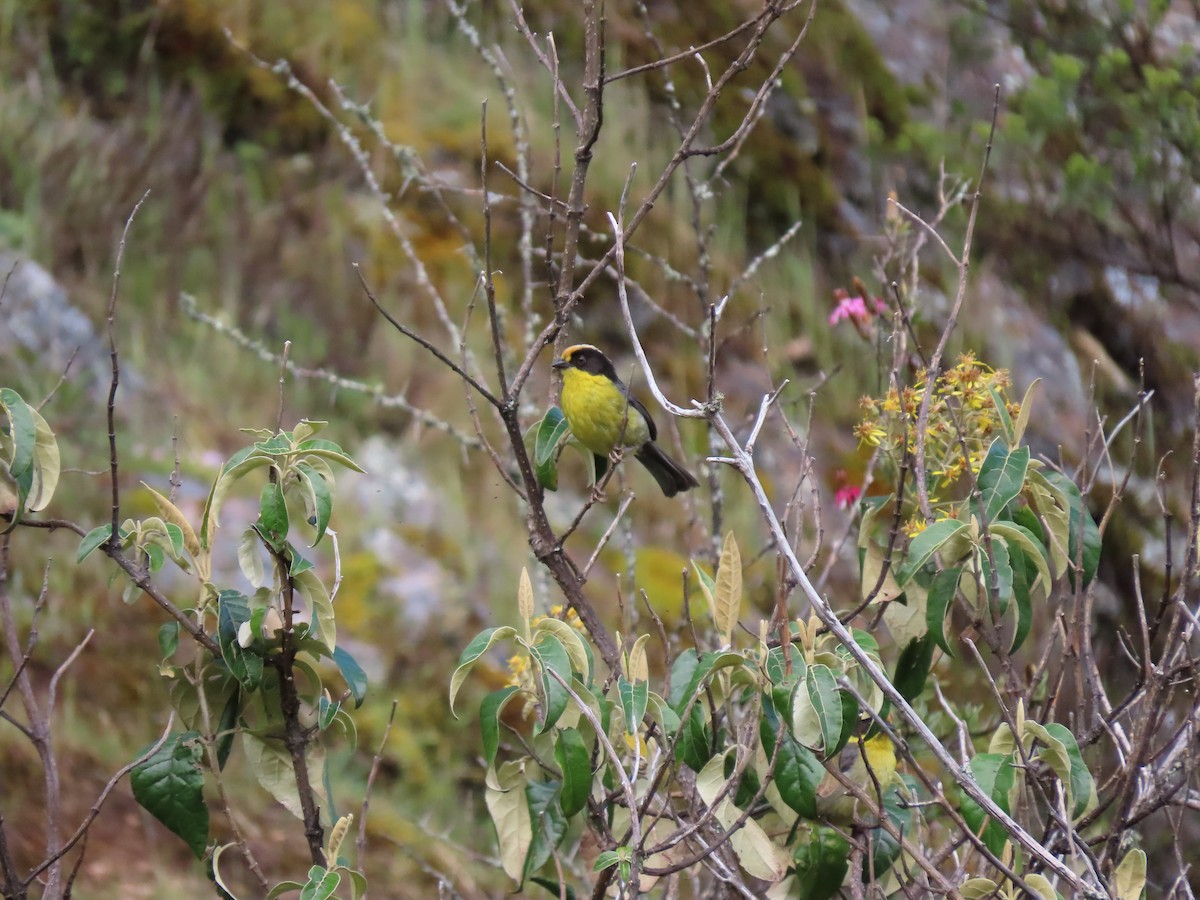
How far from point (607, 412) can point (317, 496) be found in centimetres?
200

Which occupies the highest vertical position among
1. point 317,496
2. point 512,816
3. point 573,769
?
point 317,496

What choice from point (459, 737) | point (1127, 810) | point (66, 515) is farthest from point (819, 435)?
point (1127, 810)

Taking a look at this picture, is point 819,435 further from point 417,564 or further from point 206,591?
point 206,591

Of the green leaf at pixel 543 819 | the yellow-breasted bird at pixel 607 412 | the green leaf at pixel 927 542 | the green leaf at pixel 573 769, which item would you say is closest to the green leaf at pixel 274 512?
the green leaf at pixel 573 769

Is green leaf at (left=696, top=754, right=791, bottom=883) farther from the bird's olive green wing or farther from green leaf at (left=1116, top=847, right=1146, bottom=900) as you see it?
the bird's olive green wing

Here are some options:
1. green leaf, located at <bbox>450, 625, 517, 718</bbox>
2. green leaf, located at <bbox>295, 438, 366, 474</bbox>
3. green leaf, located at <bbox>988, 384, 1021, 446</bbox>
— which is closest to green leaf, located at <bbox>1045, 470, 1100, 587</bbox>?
green leaf, located at <bbox>988, 384, 1021, 446</bbox>

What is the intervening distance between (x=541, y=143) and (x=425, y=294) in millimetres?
1279

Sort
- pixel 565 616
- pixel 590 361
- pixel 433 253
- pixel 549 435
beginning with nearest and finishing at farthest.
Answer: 1. pixel 549 435
2. pixel 565 616
3. pixel 590 361
4. pixel 433 253

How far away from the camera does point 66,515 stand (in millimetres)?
4316

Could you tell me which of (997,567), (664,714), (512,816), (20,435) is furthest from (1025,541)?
(20,435)

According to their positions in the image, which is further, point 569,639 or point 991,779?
point 569,639

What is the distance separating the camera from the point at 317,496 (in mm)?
1608

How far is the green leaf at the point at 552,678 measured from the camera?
62.4 inches

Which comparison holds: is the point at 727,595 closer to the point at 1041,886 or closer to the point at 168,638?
the point at 1041,886
